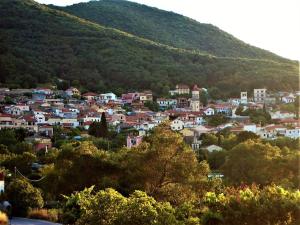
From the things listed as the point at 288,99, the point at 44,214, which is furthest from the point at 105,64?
the point at 44,214

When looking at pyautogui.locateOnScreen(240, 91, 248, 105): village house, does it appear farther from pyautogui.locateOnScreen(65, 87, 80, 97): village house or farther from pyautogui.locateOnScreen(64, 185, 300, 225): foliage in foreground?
pyautogui.locateOnScreen(64, 185, 300, 225): foliage in foreground

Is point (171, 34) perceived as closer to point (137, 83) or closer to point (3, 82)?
point (137, 83)

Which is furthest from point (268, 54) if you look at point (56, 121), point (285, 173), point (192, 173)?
point (192, 173)

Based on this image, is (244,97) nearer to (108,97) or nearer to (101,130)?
(108,97)

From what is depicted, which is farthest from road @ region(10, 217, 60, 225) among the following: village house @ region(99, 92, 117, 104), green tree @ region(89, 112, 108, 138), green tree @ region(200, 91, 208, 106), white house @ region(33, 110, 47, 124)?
green tree @ region(200, 91, 208, 106)

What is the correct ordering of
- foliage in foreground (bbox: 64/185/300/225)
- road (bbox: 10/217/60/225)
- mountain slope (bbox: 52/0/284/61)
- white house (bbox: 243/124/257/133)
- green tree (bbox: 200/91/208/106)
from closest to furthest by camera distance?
foliage in foreground (bbox: 64/185/300/225) → road (bbox: 10/217/60/225) → white house (bbox: 243/124/257/133) → green tree (bbox: 200/91/208/106) → mountain slope (bbox: 52/0/284/61)

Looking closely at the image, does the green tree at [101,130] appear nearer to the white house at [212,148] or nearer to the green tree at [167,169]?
the white house at [212,148]
